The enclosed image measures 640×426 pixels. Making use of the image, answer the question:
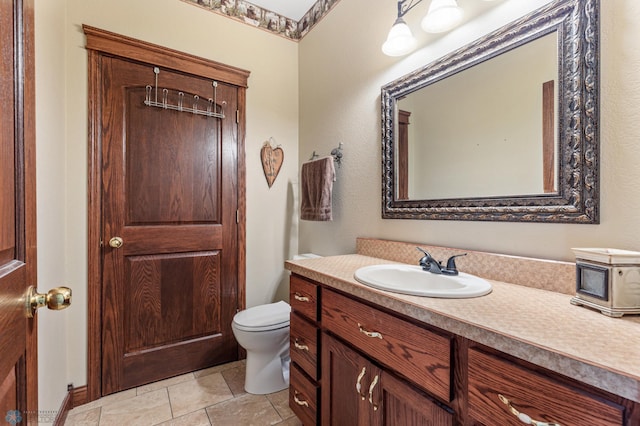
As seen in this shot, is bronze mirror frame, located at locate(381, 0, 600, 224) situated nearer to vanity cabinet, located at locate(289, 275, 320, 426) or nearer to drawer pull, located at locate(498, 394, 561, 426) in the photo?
drawer pull, located at locate(498, 394, 561, 426)

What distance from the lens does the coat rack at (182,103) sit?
1871 mm

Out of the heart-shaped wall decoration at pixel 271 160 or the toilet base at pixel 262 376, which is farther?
the heart-shaped wall decoration at pixel 271 160

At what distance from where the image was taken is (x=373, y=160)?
1.73 meters

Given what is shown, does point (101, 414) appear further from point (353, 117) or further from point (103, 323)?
point (353, 117)

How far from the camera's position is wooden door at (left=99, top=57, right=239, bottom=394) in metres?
1.77

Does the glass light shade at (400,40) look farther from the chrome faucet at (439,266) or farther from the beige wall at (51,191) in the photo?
the beige wall at (51,191)

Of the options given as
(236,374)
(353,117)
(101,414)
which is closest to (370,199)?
(353,117)

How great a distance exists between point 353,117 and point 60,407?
2.28m

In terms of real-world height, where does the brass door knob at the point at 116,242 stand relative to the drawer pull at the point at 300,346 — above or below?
above

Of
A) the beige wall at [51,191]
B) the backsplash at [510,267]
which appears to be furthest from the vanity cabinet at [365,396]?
the beige wall at [51,191]

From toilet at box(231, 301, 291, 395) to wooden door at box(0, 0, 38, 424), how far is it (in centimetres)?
115

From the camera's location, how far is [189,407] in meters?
1.63

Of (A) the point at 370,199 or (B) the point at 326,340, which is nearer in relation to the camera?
(B) the point at 326,340

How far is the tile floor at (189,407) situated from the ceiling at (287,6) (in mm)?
2737
